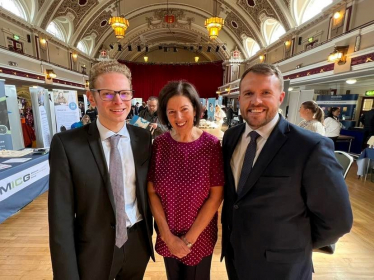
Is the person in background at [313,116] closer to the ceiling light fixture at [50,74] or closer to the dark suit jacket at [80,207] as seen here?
the dark suit jacket at [80,207]

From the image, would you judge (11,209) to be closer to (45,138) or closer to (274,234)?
(45,138)

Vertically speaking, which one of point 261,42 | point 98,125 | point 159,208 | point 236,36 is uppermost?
point 236,36

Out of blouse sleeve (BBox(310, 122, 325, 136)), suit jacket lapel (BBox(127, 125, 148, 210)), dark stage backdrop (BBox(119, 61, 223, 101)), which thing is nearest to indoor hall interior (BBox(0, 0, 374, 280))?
suit jacket lapel (BBox(127, 125, 148, 210))

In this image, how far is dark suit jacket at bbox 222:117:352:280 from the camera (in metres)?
0.90

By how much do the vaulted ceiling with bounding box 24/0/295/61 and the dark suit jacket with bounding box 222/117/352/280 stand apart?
1005 cm

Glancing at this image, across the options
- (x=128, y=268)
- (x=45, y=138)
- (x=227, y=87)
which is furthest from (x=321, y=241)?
(x=227, y=87)

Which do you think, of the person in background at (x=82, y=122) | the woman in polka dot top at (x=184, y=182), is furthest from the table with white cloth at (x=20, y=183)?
the woman in polka dot top at (x=184, y=182)

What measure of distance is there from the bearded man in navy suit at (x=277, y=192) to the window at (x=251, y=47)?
15.3m

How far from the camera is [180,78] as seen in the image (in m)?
9.47

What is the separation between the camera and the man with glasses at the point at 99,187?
92 cm

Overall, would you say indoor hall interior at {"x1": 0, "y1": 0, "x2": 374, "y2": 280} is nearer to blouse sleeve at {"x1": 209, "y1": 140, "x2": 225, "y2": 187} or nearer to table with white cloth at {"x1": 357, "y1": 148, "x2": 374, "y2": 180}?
table with white cloth at {"x1": 357, "y1": 148, "x2": 374, "y2": 180}

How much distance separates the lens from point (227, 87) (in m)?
17.5

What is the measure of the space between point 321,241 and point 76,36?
15.4 metres

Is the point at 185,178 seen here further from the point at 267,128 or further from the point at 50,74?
the point at 50,74
